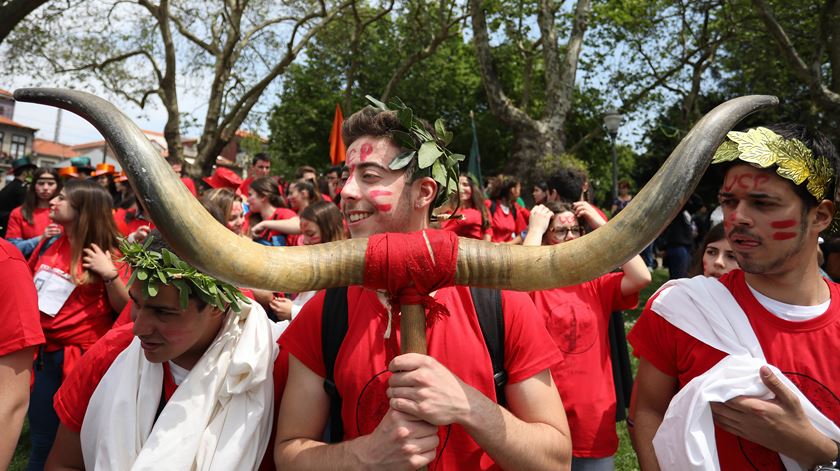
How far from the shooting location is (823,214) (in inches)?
92.8

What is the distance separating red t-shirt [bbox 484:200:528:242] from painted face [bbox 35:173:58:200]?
506 cm

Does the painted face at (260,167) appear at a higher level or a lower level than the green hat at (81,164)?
higher

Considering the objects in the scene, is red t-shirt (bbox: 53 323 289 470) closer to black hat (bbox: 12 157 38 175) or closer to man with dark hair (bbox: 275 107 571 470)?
man with dark hair (bbox: 275 107 571 470)

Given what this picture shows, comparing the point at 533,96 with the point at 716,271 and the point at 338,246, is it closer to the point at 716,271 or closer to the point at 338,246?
the point at 716,271

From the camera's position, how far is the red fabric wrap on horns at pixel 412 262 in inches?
65.7

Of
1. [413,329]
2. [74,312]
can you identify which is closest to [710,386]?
[413,329]

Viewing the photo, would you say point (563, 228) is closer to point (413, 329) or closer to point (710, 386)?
point (710, 386)

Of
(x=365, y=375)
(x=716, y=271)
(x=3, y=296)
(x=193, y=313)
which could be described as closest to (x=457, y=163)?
(x=365, y=375)

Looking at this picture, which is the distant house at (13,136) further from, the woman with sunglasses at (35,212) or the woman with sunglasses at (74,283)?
the woman with sunglasses at (74,283)

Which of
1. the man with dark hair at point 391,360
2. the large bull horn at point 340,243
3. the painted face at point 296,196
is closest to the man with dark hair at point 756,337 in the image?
the man with dark hair at point 391,360

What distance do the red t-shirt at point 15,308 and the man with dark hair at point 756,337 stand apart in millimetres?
2445

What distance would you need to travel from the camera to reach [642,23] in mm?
23844

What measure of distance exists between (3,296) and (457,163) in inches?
73.9

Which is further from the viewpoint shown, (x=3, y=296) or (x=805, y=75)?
(x=805, y=75)
